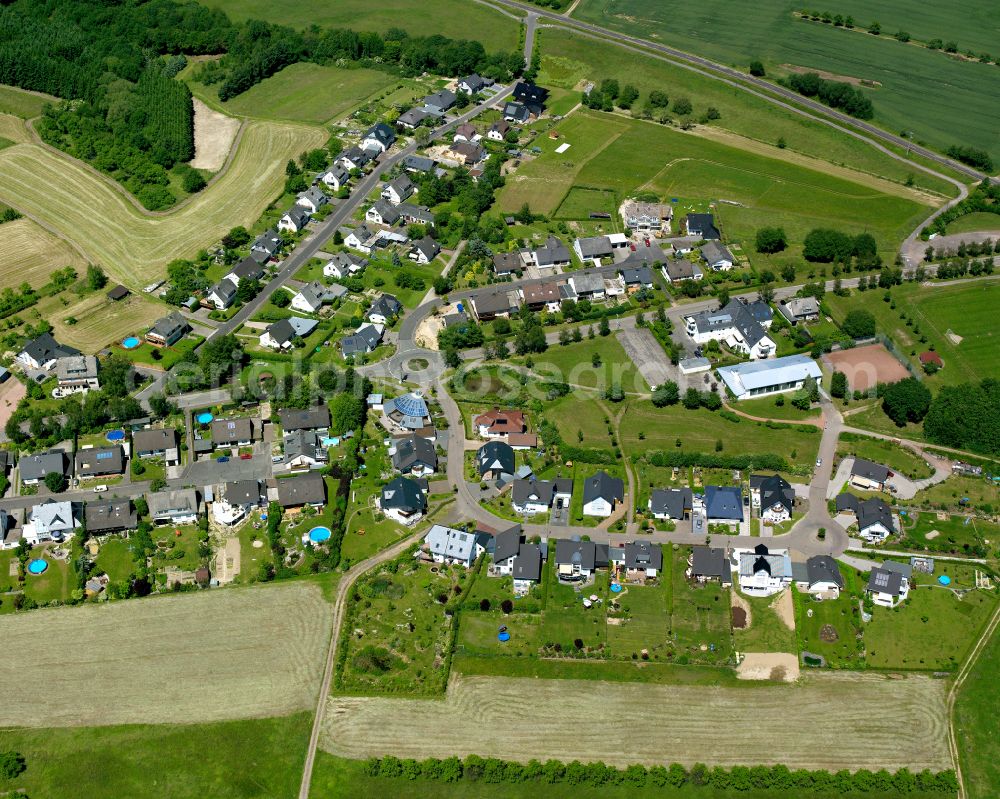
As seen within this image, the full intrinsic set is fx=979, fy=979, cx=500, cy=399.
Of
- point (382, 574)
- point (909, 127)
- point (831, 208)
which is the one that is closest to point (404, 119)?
point (831, 208)

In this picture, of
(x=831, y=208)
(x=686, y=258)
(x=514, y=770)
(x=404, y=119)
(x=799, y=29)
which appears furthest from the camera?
(x=799, y=29)

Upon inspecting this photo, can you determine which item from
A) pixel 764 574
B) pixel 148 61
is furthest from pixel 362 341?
pixel 148 61

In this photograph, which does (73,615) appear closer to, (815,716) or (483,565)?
(483,565)

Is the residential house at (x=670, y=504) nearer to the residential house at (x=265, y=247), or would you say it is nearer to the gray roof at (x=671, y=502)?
the gray roof at (x=671, y=502)

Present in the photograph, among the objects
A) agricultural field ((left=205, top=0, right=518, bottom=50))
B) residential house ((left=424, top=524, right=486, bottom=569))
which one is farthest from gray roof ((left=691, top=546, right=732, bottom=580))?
agricultural field ((left=205, top=0, right=518, bottom=50))

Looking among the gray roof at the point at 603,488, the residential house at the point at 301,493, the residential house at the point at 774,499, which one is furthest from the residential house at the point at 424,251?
the residential house at the point at 774,499
